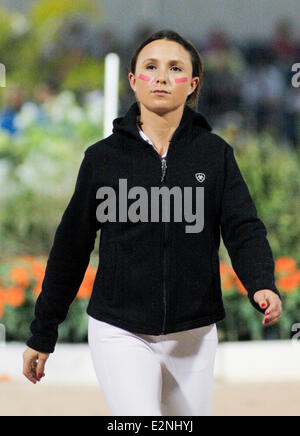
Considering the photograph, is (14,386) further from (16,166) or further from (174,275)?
(174,275)

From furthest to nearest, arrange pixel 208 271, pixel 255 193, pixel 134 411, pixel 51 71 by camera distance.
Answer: pixel 51 71 → pixel 255 193 → pixel 208 271 → pixel 134 411

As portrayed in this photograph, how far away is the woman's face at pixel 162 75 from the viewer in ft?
8.86

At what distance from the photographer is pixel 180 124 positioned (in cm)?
276

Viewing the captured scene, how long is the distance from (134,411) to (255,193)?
12.9ft

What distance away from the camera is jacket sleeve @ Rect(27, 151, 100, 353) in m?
2.70

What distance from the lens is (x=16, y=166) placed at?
682cm

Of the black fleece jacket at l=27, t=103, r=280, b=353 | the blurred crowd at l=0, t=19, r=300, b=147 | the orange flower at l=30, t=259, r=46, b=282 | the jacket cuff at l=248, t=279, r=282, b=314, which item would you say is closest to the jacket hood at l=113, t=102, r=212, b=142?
the black fleece jacket at l=27, t=103, r=280, b=353

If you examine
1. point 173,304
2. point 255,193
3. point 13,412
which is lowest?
point 13,412

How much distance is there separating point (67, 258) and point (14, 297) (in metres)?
2.94

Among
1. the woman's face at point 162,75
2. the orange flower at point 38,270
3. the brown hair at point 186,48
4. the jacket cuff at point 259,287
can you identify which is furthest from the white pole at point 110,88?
the jacket cuff at point 259,287

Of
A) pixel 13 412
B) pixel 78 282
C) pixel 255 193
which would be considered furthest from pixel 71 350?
pixel 78 282

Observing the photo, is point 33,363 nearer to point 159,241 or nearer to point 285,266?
point 159,241

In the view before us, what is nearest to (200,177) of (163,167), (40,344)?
(163,167)

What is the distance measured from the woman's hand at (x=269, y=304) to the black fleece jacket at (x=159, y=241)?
0.03 metres
